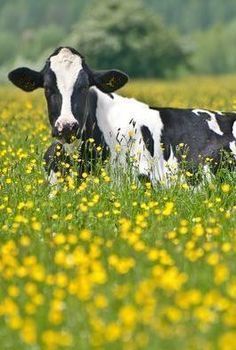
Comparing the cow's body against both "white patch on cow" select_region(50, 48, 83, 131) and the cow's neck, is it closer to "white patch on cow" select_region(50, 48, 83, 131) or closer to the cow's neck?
the cow's neck

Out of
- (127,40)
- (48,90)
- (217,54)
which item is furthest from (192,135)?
(217,54)

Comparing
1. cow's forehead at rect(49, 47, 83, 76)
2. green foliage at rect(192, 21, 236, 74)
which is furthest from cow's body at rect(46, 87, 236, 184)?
green foliage at rect(192, 21, 236, 74)

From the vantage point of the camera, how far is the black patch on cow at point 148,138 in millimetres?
9922

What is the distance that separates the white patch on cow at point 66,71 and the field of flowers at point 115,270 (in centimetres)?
92

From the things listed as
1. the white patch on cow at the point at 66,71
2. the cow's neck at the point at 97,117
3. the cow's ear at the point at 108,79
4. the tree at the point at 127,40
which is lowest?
the tree at the point at 127,40

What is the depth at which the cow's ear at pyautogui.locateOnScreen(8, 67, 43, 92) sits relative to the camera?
9.77 metres

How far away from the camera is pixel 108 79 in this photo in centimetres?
986

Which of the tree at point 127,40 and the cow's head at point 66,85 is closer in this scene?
the cow's head at point 66,85

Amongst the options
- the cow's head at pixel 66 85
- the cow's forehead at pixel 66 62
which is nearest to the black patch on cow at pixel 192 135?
the cow's head at pixel 66 85

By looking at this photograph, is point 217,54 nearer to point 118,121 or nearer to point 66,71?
point 118,121

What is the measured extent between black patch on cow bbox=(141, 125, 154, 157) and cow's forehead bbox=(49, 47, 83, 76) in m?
1.06

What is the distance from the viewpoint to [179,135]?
1005 centimetres

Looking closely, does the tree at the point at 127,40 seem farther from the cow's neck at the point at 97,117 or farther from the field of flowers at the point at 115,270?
the field of flowers at the point at 115,270

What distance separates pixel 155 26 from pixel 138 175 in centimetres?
6855
